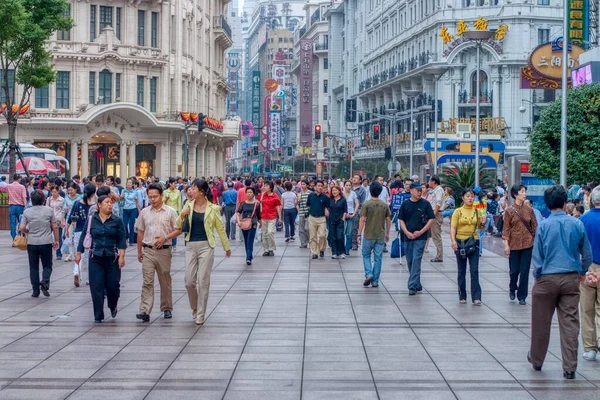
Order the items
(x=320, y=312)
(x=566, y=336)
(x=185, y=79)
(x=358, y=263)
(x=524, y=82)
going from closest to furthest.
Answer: (x=566, y=336), (x=320, y=312), (x=358, y=263), (x=524, y=82), (x=185, y=79)

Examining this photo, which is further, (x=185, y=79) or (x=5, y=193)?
(x=185, y=79)

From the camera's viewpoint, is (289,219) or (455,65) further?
(455,65)

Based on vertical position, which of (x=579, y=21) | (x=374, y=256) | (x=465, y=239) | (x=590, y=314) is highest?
(x=579, y=21)

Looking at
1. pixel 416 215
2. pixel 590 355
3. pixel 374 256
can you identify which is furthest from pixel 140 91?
pixel 590 355

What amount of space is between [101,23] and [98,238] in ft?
149

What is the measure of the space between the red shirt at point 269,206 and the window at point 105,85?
113 feet

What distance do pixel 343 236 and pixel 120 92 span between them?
120 feet

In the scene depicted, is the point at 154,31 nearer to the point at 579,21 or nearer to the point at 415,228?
the point at 579,21

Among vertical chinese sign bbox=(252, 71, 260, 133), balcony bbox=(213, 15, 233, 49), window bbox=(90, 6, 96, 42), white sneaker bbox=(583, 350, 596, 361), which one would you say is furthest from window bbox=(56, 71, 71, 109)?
vertical chinese sign bbox=(252, 71, 260, 133)

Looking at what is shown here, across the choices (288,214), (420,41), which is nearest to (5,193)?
(288,214)

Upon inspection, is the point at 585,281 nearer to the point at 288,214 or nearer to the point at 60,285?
the point at 60,285

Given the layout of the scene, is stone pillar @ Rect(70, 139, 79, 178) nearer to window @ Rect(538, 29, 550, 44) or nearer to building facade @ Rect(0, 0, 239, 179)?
→ building facade @ Rect(0, 0, 239, 179)

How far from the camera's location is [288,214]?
91.7ft

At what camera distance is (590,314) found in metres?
10.1
